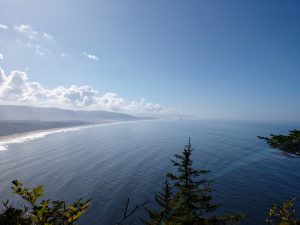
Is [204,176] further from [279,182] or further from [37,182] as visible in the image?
[37,182]

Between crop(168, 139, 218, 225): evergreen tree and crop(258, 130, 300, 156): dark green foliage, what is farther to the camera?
crop(258, 130, 300, 156): dark green foliage

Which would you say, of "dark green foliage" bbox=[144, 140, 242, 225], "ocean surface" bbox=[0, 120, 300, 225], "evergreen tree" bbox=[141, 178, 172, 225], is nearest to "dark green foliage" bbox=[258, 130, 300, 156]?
"dark green foliage" bbox=[144, 140, 242, 225]

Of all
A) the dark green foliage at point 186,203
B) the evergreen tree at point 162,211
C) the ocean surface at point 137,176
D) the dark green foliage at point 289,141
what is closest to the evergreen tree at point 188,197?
the dark green foliage at point 186,203

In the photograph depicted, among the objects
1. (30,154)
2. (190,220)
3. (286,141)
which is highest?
(286,141)

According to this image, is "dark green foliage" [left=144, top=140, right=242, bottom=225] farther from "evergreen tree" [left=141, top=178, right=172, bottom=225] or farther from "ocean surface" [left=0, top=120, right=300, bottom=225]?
"ocean surface" [left=0, top=120, right=300, bottom=225]

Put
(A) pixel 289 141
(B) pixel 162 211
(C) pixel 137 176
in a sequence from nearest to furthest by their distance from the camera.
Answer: (B) pixel 162 211 < (A) pixel 289 141 < (C) pixel 137 176

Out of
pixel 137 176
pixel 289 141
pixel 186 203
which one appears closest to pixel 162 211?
pixel 186 203

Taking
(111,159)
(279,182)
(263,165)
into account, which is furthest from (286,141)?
(111,159)

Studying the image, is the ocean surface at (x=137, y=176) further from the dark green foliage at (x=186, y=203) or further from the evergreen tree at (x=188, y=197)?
the evergreen tree at (x=188, y=197)

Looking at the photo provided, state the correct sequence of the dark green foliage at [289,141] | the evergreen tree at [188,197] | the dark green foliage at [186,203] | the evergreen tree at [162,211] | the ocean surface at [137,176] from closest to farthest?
1. the evergreen tree at [162,211]
2. the dark green foliage at [186,203]
3. the evergreen tree at [188,197]
4. the dark green foliage at [289,141]
5. the ocean surface at [137,176]

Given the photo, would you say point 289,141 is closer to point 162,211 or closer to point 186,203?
point 186,203

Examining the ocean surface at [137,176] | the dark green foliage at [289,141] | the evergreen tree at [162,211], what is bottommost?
the ocean surface at [137,176]
